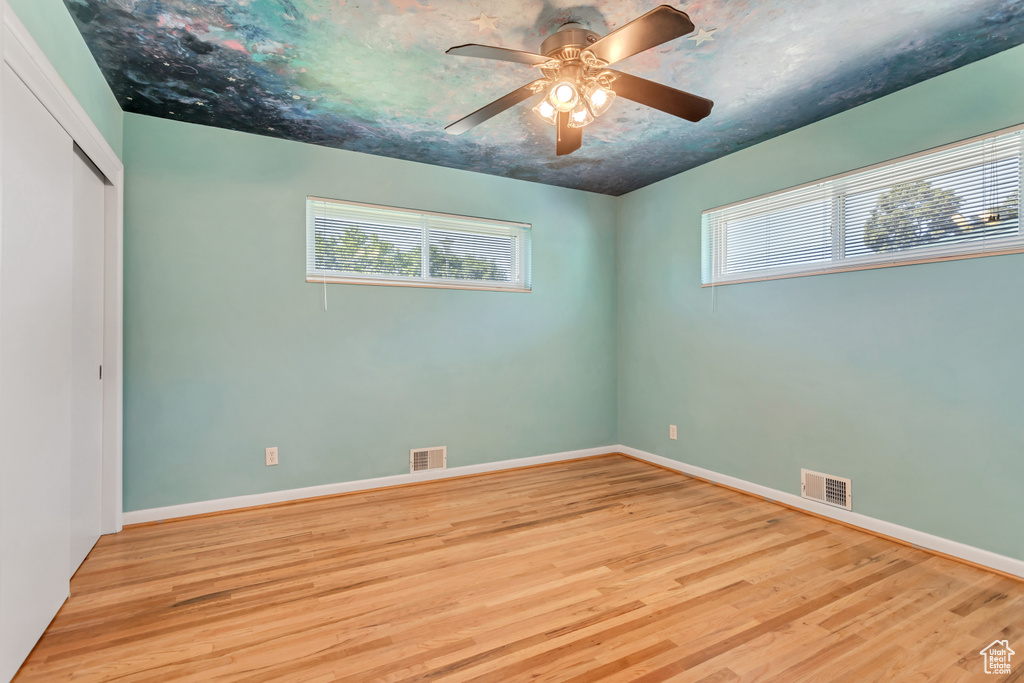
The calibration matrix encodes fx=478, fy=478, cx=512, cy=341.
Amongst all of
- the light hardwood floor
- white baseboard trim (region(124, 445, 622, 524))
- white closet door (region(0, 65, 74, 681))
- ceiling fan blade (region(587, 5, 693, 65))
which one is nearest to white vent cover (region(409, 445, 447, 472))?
white baseboard trim (region(124, 445, 622, 524))

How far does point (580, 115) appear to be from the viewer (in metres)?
2.30

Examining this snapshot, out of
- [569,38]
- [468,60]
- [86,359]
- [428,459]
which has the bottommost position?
[428,459]

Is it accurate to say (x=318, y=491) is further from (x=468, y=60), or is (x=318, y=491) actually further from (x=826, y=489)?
(x=826, y=489)

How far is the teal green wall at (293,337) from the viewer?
3055 mm

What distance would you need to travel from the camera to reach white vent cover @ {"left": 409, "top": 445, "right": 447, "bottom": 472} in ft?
12.6

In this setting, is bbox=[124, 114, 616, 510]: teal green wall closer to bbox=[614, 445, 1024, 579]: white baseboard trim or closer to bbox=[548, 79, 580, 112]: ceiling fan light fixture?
bbox=[614, 445, 1024, 579]: white baseboard trim

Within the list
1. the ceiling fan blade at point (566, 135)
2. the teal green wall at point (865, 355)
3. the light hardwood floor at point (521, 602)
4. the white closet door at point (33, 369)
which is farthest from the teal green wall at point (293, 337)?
the ceiling fan blade at point (566, 135)

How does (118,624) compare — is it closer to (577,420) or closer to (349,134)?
(349,134)

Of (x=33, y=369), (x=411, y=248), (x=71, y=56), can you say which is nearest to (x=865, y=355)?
(x=411, y=248)

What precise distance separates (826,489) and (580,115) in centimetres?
279

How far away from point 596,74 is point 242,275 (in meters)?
2.61

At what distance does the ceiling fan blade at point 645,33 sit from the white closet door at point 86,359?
2.63 meters

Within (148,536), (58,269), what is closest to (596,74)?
(58,269)

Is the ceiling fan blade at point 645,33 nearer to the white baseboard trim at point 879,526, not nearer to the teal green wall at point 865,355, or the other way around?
the teal green wall at point 865,355
